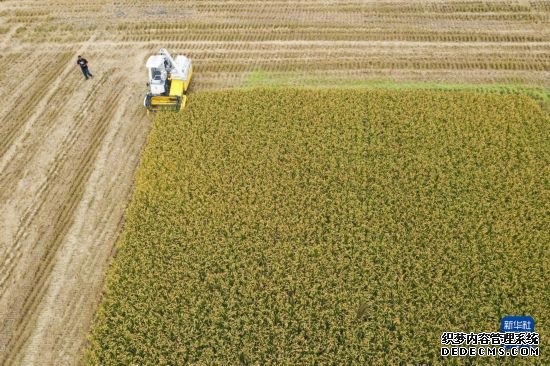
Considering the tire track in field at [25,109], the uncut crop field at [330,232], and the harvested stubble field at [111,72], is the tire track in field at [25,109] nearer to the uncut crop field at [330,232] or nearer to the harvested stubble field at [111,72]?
the harvested stubble field at [111,72]

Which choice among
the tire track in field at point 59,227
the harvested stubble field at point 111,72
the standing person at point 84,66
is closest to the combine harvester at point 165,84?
the harvested stubble field at point 111,72

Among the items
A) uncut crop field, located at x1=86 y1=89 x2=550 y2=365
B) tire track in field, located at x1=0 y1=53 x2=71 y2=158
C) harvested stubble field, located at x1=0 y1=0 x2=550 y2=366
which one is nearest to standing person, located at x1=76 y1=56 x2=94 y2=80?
harvested stubble field, located at x1=0 y1=0 x2=550 y2=366

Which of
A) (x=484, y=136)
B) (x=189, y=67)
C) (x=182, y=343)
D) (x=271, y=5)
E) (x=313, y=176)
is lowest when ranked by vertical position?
(x=182, y=343)

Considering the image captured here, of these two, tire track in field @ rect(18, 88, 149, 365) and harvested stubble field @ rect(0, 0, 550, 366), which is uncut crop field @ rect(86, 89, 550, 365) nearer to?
tire track in field @ rect(18, 88, 149, 365)

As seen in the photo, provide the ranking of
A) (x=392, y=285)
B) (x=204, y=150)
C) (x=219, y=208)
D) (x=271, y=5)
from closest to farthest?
1. (x=392, y=285)
2. (x=219, y=208)
3. (x=204, y=150)
4. (x=271, y=5)

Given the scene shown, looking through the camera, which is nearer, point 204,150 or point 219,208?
point 219,208

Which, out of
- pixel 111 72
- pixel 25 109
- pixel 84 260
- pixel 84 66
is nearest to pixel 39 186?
pixel 84 260

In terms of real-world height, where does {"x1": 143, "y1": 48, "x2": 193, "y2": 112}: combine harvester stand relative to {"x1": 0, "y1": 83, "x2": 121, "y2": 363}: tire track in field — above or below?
above

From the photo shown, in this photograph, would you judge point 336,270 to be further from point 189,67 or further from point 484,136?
point 189,67

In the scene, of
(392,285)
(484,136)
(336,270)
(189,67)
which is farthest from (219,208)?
(484,136)
